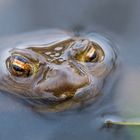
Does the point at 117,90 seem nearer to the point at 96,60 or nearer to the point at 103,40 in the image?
the point at 96,60

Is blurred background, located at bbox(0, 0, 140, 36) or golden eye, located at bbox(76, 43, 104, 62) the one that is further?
blurred background, located at bbox(0, 0, 140, 36)

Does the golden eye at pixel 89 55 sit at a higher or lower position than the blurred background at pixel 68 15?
lower

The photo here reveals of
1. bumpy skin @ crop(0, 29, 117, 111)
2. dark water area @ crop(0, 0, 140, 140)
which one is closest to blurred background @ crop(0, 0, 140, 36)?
dark water area @ crop(0, 0, 140, 140)

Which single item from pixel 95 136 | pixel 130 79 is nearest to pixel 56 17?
pixel 130 79

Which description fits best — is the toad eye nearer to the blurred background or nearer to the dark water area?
the dark water area

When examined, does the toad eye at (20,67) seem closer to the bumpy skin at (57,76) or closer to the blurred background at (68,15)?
the bumpy skin at (57,76)

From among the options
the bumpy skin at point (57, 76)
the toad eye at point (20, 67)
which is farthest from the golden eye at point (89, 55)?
the toad eye at point (20, 67)
